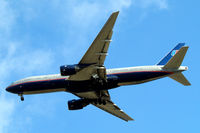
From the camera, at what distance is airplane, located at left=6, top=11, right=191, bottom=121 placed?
5116cm

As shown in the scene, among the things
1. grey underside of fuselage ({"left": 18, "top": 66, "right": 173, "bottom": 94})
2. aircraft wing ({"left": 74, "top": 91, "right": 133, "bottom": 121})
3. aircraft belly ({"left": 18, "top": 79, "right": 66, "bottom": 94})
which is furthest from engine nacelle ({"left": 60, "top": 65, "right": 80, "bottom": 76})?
aircraft wing ({"left": 74, "top": 91, "right": 133, "bottom": 121})

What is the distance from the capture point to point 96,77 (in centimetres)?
5353

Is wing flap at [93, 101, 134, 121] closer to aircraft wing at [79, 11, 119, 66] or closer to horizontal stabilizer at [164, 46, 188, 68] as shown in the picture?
horizontal stabilizer at [164, 46, 188, 68]

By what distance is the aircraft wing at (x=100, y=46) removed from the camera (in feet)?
152

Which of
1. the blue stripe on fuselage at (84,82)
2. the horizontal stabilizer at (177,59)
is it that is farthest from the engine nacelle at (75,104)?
the horizontal stabilizer at (177,59)

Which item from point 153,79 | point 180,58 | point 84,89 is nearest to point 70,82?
point 84,89

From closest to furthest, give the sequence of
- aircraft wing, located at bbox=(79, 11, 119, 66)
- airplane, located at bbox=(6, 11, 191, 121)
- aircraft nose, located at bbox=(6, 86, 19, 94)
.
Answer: aircraft wing, located at bbox=(79, 11, 119, 66) < airplane, located at bbox=(6, 11, 191, 121) < aircraft nose, located at bbox=(6, 86, 19, 94)

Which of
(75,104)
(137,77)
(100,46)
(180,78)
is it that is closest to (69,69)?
(100,46)

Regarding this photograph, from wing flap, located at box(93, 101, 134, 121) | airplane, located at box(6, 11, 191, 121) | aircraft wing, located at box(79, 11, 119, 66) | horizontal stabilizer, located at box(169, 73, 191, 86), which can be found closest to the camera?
aircraft wing, located at box(79, 11, 119, 66)

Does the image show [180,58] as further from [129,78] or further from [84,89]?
[84,89]

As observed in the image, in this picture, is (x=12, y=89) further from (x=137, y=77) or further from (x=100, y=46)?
(x=137, y=77)

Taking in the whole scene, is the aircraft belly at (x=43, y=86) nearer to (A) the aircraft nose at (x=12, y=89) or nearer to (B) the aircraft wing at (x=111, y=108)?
(A) the aircraft nose at (x=12, y=89)

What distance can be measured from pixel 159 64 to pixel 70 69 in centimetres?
1476

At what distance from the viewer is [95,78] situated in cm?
5359
